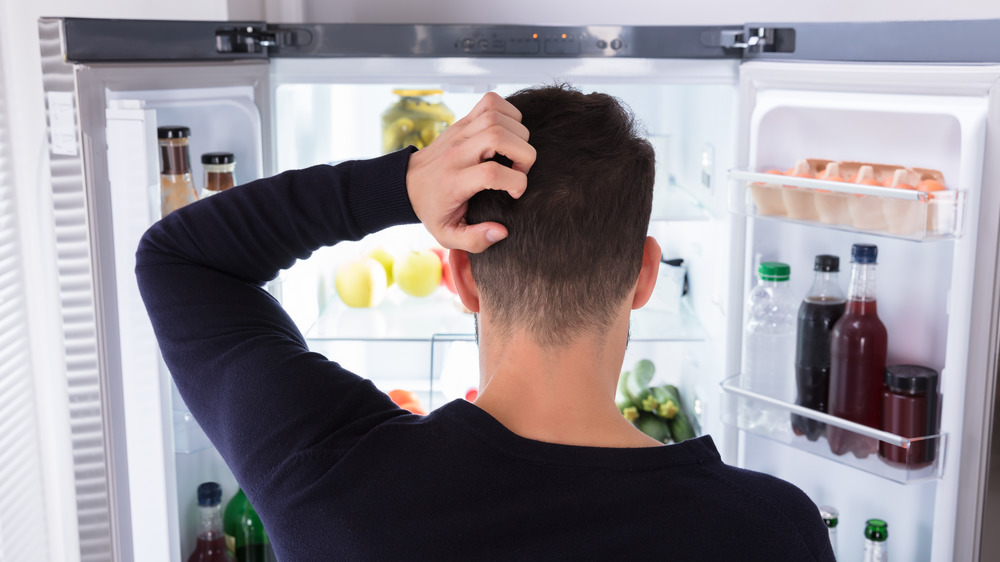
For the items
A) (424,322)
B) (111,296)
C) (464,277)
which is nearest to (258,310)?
(464,277)

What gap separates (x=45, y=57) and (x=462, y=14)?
107 centimetres

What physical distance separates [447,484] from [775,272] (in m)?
0.99

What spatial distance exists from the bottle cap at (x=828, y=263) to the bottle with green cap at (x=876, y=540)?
42 centimetres

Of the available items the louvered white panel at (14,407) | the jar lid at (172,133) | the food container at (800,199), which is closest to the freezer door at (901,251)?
the food container at (800,199)

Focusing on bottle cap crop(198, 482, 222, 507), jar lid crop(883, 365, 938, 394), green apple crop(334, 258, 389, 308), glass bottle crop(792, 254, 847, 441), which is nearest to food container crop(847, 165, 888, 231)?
glass bottle crop(792, 254, 847, 441)

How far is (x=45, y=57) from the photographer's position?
1187mm

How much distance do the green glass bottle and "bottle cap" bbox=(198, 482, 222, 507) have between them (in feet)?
0.52

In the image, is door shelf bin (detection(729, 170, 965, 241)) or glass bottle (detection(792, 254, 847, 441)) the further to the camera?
glass bottle (detection(792, 254, 847, 441))

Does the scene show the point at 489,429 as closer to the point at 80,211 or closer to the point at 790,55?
the point at 80,211

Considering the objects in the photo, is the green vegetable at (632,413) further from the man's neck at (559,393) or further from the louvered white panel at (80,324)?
the man's neck at (559,393)

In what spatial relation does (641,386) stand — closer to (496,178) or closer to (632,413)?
(632,413)

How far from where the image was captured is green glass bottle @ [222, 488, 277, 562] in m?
1.66

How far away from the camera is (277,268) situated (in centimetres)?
96

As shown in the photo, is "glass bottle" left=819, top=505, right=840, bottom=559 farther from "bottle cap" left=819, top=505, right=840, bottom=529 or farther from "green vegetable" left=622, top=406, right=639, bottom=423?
"green vegetable" left=622, top=406, right=639, bottom=423
